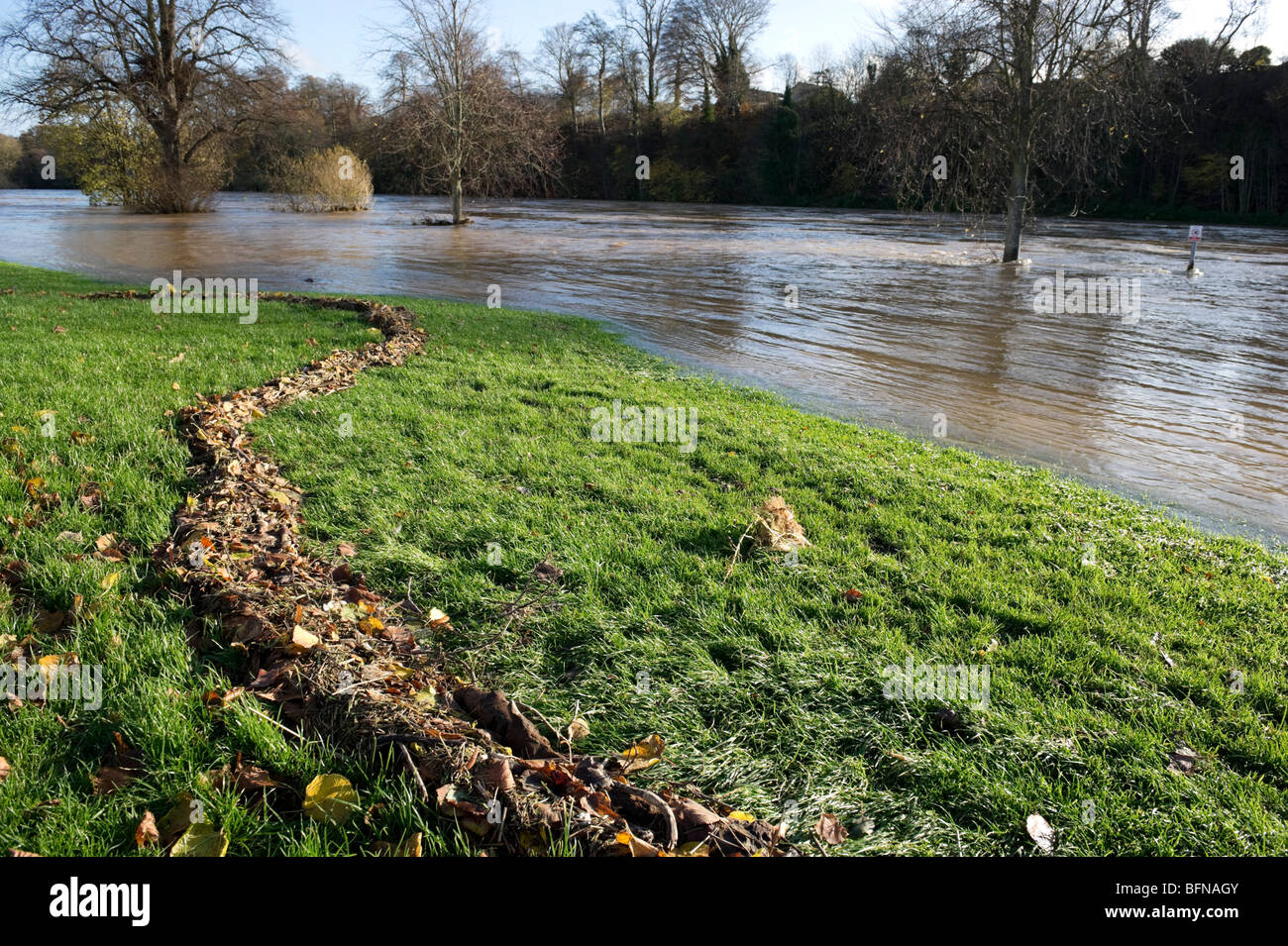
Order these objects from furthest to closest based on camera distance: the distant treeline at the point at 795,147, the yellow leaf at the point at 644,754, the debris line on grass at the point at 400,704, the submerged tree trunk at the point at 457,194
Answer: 1. the distant treeline at the point at 795,147
2. the submerged tree trunk at the point at 457,194
3. the yellow leaf at the point at 644,754
4. the debris line on grass at the point at 400,704

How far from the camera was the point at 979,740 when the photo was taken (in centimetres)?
315

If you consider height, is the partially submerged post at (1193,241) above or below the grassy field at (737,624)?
above

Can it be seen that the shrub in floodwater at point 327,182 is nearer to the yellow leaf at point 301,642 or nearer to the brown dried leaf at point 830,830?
the yellow leaf at point 301,642

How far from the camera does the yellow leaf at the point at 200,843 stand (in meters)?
2.35

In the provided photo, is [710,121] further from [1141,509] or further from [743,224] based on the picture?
[1141,509]

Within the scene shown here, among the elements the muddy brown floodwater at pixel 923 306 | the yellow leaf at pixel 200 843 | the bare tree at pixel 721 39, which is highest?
the bare tree at pixel 721 39

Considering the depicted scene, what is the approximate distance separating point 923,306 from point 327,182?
36723 mm

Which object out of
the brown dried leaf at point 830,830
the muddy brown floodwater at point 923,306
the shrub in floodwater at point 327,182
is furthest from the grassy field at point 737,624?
the shrub in floodwater at point 327,182

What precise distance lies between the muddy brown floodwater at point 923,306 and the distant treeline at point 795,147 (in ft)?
12.8

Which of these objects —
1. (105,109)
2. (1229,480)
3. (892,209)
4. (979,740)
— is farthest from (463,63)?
(979,740)

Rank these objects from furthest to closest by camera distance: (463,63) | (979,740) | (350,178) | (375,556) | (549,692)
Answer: (350,178)
(463,63)
(375,556)
(549,692)
(979,740)

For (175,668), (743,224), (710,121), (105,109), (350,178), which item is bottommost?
(175,668)

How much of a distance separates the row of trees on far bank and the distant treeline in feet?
0.53
